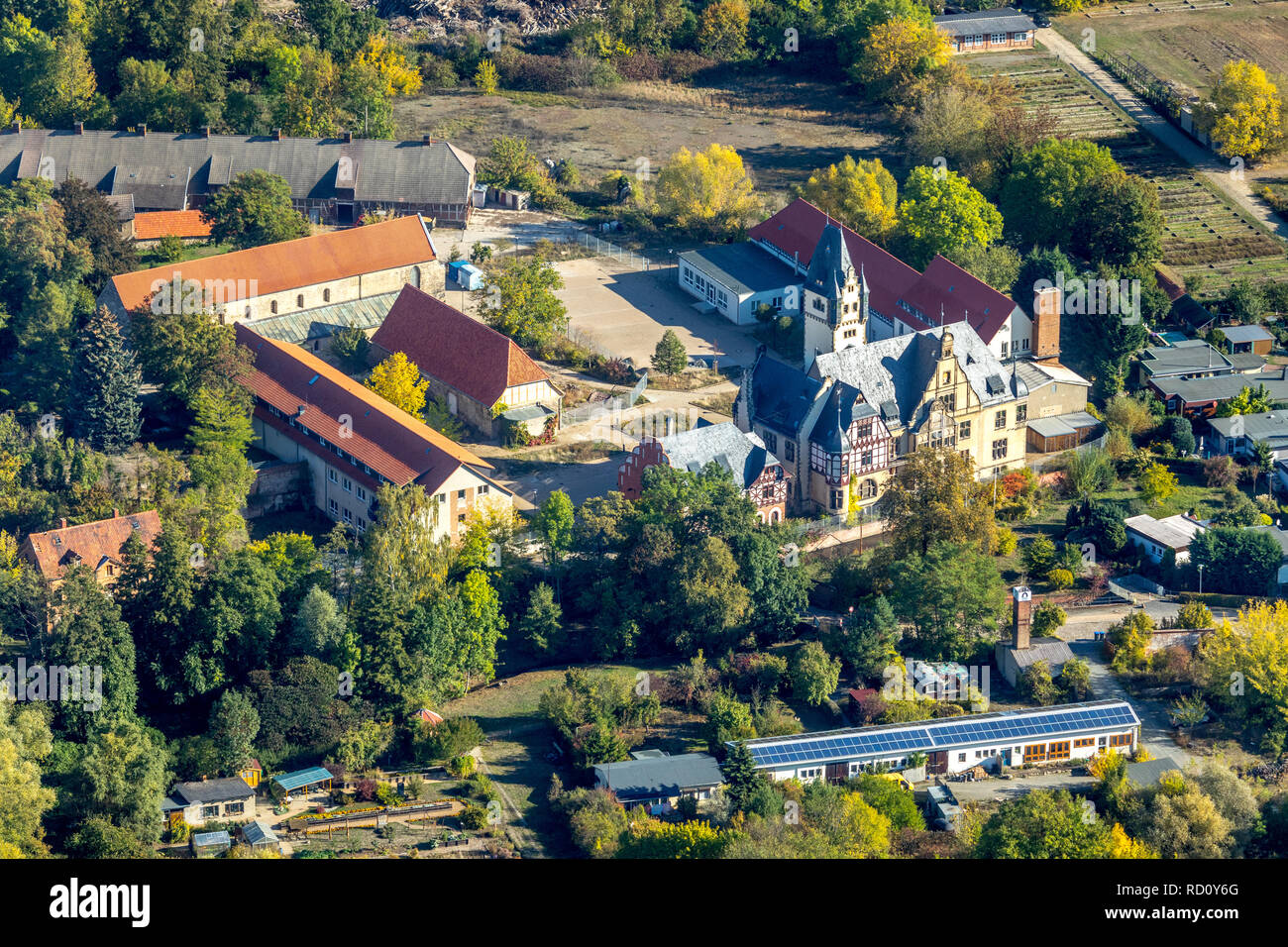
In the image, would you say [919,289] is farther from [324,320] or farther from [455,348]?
[324,320]

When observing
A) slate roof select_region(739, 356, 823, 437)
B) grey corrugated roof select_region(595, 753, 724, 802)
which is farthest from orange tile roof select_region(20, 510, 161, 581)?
slate roof select_region(739, 356, 823, 437)

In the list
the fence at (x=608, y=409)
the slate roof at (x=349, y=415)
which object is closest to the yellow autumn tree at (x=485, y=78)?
the slate roof at (x=349, y=415)

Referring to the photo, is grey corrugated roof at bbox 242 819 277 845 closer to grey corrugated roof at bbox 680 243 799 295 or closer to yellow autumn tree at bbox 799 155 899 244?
grey corrugated roof at bbox 680 243 799 295

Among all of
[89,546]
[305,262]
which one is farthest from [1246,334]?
[89,546]
